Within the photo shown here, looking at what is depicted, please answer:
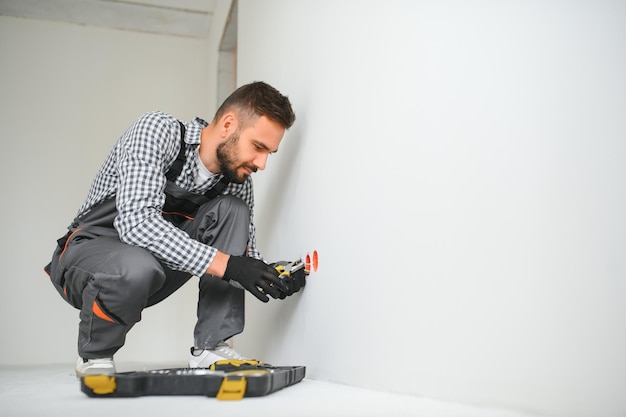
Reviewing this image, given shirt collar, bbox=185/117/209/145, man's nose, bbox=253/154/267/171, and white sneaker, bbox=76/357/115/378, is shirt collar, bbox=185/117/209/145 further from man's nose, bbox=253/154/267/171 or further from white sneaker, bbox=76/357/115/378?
white sneaker, bbox=76/357/115/378

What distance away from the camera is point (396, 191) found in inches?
51.3

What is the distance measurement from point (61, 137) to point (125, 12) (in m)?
0.92

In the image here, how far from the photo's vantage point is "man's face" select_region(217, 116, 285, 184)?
1787 mm

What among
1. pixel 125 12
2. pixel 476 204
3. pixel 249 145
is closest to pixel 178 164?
pixel 249 145

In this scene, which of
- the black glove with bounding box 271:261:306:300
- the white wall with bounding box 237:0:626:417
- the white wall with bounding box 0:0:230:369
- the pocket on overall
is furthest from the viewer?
the white wall with bounding box 0:0:230:369

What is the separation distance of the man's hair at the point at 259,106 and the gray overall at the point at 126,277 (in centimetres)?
20

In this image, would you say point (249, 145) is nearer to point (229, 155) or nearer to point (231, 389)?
point (229, 155)

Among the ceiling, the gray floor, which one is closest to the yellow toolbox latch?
the gray floor

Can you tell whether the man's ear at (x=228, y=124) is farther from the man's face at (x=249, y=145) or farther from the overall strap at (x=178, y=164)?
the overall strap at (x=178, y=164)

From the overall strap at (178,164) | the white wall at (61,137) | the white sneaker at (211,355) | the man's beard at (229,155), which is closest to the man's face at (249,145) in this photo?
the man's beard at (229,155)

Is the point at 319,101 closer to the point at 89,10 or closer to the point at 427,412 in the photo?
the point at 427,412

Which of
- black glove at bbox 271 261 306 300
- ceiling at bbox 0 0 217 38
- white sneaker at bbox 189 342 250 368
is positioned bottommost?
white sneaker at bbox 189 342 250 368

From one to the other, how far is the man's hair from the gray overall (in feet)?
0.67

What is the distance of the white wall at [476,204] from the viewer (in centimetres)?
90
